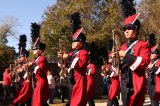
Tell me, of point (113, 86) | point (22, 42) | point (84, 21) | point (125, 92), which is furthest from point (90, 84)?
point (84, 21)

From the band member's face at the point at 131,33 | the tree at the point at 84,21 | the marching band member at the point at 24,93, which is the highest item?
the tree at the point at 84,21

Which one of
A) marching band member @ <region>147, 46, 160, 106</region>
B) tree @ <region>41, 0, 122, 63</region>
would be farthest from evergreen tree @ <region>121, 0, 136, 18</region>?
tree @ <region>41, 0, 122, 63</region>

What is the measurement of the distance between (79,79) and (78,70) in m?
0.22

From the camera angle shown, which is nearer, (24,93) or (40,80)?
(40,80)

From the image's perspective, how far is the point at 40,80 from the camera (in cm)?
1258

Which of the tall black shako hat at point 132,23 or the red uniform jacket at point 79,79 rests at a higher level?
the tall black shako hat at point 132,23

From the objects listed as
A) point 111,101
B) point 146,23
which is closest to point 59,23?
point 146,23

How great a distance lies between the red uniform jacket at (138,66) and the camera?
8391 mm

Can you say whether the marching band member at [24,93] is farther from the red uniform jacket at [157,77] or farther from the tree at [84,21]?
the tree at [84,21]

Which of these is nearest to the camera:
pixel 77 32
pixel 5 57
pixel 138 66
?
pixel 138 66

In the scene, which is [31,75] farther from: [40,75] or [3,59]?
[3,59]

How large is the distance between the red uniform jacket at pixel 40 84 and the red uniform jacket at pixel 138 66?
13.8 ft

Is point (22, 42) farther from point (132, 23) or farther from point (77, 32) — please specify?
point (132, 23)

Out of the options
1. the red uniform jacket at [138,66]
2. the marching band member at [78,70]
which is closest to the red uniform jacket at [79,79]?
the marching band member at [78,70]
